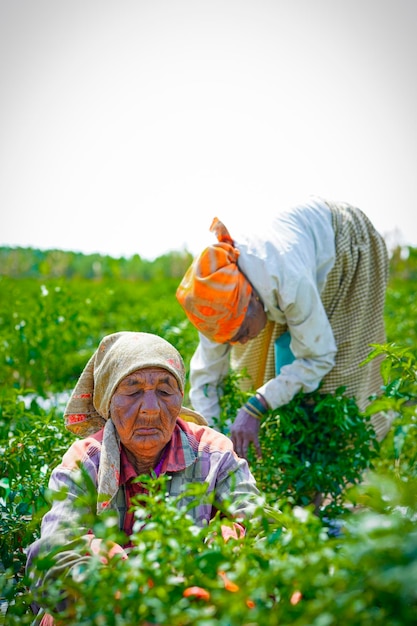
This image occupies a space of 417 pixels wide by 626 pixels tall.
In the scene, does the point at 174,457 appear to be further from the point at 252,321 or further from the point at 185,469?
the point at 252,321

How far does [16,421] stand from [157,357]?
1391 millimetres

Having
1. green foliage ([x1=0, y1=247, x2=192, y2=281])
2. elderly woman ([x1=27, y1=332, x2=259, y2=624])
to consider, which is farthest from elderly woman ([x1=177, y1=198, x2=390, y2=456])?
green foliage ([x1=0, y1=247, x2=192, y2=281])

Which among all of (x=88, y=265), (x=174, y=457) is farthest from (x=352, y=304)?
(x=88, y=265)

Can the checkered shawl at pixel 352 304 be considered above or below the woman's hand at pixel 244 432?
above

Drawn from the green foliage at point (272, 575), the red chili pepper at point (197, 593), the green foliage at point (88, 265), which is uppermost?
the green foliage at point (272, 575)

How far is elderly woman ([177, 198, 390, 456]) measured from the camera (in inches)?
136

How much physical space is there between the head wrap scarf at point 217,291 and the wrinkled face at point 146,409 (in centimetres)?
103

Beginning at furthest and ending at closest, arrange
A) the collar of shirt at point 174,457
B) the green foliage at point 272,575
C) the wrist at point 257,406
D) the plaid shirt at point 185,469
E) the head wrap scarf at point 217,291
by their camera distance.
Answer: the wrist at point 257,406 → the head wrap scarf at point 217,291 → the collar of shirt at point 174,457 → the plaid shirt at point 185,469 → the green foliage at point 272,575

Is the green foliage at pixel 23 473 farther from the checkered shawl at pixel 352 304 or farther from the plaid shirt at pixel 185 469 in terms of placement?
the checkered shawl at pixel 352 304

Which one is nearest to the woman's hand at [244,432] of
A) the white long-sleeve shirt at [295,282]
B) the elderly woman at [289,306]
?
the elderly woman at [289,306]

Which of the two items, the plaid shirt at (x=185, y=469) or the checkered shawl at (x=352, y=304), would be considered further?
the checkered shawl at (x=352, y=304)

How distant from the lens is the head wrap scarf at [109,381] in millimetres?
2307

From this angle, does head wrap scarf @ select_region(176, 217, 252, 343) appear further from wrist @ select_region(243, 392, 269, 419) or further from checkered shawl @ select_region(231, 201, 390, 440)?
checkered shawl @ select_region(231, 201, 390, 440)

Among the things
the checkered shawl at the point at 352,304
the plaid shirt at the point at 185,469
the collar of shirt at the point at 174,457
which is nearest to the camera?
the plaid shirt at the point at 185,469
